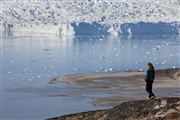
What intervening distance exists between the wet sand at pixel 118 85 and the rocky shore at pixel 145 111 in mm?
16134

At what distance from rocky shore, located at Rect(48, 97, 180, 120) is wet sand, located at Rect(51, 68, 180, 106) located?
52.9ft

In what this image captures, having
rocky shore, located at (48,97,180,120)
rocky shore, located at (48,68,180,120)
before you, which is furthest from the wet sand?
rocky shore, located at (48,97,180,120)

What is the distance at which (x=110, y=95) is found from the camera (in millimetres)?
37281

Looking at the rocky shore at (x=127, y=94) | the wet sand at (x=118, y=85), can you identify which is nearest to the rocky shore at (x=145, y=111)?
the rocky shore at (x=127, y=94)

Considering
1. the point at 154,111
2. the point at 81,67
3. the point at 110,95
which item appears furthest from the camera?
the point at 81,67

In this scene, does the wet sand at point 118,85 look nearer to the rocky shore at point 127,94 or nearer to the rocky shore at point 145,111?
the rocky shore at point 127,94

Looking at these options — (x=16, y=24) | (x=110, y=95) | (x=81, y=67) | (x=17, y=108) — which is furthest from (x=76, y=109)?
(x=16, y=24)

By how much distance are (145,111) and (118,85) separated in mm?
28640

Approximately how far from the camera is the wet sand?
118 ft

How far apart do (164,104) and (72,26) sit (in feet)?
545

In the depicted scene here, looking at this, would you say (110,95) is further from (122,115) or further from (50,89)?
(122,115)

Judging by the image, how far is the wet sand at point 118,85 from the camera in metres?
36.0

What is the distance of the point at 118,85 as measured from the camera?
143 ft

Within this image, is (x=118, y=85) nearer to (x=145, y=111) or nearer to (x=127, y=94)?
(x=127, y=94)
